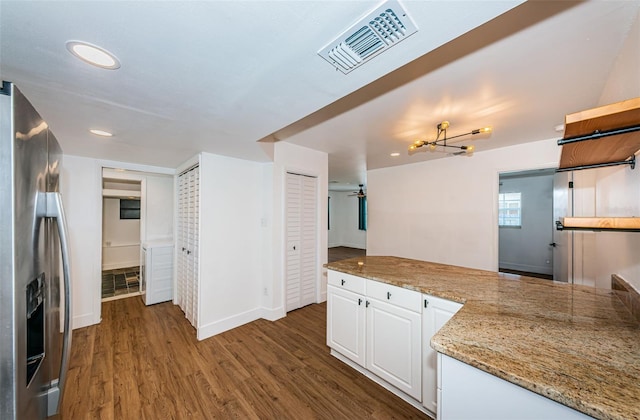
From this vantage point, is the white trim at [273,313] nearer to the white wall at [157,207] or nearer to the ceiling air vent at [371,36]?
the white wall at [157,207]

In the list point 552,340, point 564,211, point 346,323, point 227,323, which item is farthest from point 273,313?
point 564,211

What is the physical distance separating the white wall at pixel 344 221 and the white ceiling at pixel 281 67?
751cm

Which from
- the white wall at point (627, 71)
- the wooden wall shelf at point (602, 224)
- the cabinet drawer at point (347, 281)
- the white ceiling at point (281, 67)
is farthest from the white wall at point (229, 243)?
the white wall at point (627, 71)

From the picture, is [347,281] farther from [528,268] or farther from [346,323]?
[528,268]

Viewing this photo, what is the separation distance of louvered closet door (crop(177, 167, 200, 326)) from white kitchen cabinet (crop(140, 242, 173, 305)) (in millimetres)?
→ 420

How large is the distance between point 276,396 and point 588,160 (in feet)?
8.54

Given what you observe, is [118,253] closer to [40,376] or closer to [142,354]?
[142,354]

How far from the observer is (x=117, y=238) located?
19.8ft

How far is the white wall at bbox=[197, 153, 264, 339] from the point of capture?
9.37 ft

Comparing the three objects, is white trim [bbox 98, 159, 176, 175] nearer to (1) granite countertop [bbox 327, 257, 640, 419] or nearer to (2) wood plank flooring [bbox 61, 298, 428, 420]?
(2) wood plank flooring [bbox 61, 298, 428, 420]

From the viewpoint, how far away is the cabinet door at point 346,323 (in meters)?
2.09

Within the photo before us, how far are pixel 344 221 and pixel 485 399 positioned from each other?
9.42 metres

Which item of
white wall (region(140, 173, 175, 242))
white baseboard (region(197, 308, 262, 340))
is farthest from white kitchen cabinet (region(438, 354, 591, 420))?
white wall (region(140, 173, 175, 242))

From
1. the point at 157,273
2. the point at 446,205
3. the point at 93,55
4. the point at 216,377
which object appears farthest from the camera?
the point at 446,205
